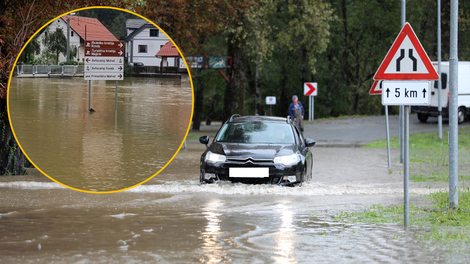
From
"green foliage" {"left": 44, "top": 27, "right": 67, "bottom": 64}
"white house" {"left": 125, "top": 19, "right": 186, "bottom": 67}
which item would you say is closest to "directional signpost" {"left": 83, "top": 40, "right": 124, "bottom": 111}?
"white house" {"left": 125, "top": 19, "right": 186, "bottom": 67}

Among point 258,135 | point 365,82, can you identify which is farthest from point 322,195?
point 365,82

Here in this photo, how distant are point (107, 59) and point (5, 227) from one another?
3.47 meters

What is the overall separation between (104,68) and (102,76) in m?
0.09

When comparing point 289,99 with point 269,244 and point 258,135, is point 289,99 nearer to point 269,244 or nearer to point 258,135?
point 258,135

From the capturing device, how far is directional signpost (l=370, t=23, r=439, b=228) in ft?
26.4

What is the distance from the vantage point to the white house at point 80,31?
5211 mm

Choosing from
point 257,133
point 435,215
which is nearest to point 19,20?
point 257,133

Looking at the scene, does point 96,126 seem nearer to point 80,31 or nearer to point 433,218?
point 80,31

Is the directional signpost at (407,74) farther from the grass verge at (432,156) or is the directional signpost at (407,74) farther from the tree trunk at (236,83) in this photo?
the tree trunk at (236,83)

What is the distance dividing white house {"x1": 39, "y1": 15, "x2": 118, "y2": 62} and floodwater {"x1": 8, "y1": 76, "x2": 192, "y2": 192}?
29 centimetres

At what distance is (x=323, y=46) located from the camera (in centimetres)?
3219

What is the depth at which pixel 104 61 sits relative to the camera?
5297 mm

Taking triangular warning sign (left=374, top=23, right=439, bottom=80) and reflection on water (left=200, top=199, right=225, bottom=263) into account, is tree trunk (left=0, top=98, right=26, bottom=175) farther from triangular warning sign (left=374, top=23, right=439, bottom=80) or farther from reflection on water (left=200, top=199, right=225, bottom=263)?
triangular warning sign (left=374, top=23, right=439, bottom=80)

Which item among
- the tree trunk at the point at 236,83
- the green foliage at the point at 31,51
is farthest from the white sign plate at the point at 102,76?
the tree trunk at the point at 236,83
